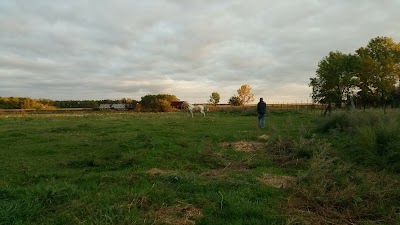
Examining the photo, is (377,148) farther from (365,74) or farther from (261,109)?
(365,74)

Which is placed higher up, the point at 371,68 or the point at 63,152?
the point at 371,68

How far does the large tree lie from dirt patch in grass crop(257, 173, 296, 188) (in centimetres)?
4525

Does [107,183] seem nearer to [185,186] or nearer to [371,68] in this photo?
[185,186]

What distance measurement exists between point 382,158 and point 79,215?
7392 millimetres

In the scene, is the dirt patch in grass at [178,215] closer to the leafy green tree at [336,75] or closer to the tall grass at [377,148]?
the tall grass at [377,148]

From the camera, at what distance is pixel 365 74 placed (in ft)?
150

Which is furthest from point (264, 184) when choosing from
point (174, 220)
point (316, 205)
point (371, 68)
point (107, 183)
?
point (371, 68)

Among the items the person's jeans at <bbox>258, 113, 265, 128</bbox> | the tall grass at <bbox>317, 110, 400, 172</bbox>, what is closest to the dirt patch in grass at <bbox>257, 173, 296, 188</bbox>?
the tall grass at <bbox>317, 110, 400, 172</bbox>

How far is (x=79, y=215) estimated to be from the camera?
4438 millimetres

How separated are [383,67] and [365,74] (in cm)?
257

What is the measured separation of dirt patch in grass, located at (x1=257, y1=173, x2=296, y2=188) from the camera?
6094 millimetres

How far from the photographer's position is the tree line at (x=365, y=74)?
147 ft

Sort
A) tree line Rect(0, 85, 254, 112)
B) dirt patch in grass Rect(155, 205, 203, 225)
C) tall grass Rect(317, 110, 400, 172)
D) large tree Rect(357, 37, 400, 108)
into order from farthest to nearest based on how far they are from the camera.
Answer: tree line Rect(0, 85, 254, 112), large tree Rect(357, 37, 400, 108), tall grass Rect(317, 110, 400, 172), dirt patch in grass Rect(155, 205, 203, 225)

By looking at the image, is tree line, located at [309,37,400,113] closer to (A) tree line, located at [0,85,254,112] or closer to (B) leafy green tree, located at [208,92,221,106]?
(A) tree line, located at [0,85,254,112]
